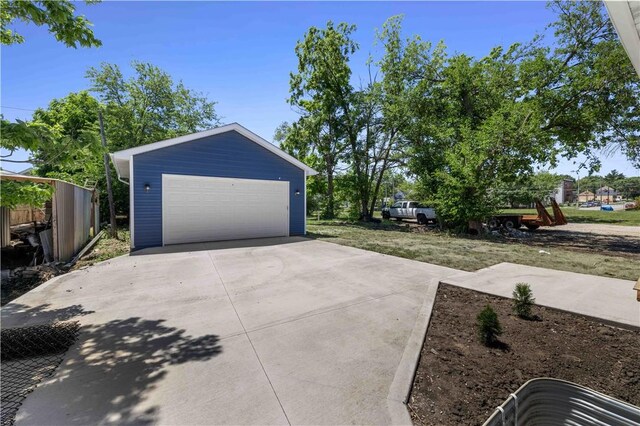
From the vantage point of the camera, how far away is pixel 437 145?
606 inches

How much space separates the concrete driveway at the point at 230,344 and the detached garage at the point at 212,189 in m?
3.38

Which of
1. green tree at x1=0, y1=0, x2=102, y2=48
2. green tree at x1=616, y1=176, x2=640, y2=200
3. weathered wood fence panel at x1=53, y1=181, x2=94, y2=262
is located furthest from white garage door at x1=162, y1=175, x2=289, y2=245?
green tree at x1=616, y1=176, x2=640, y2=200

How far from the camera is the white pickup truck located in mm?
18900

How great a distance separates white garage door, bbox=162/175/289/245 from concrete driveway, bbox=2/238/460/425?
141 inches

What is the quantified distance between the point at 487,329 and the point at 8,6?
6.53 m

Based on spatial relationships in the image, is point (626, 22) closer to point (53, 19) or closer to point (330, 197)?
point (53, 19)

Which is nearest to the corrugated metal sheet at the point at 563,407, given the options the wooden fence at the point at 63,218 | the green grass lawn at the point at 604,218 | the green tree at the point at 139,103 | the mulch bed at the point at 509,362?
the mulch bed at the point at 509,362

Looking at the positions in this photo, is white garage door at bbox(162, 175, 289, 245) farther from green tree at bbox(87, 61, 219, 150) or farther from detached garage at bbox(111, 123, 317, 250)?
green tree at bbox(87, 61, 219, 150)

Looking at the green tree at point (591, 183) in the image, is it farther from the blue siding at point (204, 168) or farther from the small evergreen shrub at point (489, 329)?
the small evergreen shrub at point (489, 329)

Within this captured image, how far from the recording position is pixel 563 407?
6.76ft

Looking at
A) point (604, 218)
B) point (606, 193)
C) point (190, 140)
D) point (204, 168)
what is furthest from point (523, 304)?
point (606, 193)

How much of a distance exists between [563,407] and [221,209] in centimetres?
1017

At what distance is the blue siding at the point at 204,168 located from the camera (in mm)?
9023

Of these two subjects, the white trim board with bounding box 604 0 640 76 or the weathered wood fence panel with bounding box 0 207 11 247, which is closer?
the white trim board with bounding box 604 0 640 76
